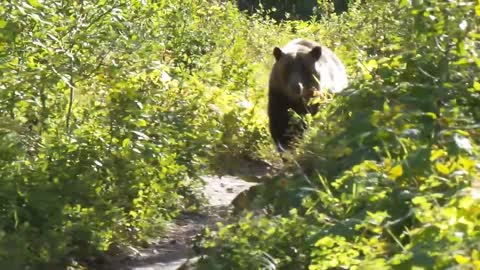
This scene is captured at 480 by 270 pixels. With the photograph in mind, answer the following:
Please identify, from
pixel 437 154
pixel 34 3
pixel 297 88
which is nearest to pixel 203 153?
pixel 34 3

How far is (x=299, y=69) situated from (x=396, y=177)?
278 inches

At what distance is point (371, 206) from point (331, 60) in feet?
24.4

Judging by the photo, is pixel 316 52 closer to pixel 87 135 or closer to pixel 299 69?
pixel 299 69

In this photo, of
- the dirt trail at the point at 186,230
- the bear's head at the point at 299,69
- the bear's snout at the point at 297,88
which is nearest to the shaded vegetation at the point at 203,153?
the dirt trail at the point at 186,230

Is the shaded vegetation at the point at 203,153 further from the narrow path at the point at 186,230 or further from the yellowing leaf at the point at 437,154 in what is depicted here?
the narrow path at the point at 186,230

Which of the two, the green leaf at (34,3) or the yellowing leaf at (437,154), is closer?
A: the yellowing leaf at (437,154)

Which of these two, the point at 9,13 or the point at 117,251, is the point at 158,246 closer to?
the point at 117,251

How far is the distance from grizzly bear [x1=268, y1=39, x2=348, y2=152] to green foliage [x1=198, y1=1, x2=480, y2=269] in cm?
430

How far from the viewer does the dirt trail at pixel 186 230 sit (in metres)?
7.96

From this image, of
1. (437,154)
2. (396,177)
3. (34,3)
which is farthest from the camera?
(34,3)

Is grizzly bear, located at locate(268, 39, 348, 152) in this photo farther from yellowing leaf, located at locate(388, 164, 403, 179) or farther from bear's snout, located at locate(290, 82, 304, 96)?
yellowing leaf, located at locate(388, 164, 403, 179)

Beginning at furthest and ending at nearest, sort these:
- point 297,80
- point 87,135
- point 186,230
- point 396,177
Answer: point 297,80 < point 186,230 < point 87,135 < point 396,177

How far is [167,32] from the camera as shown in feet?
37.9

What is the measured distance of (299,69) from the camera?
12.3m
